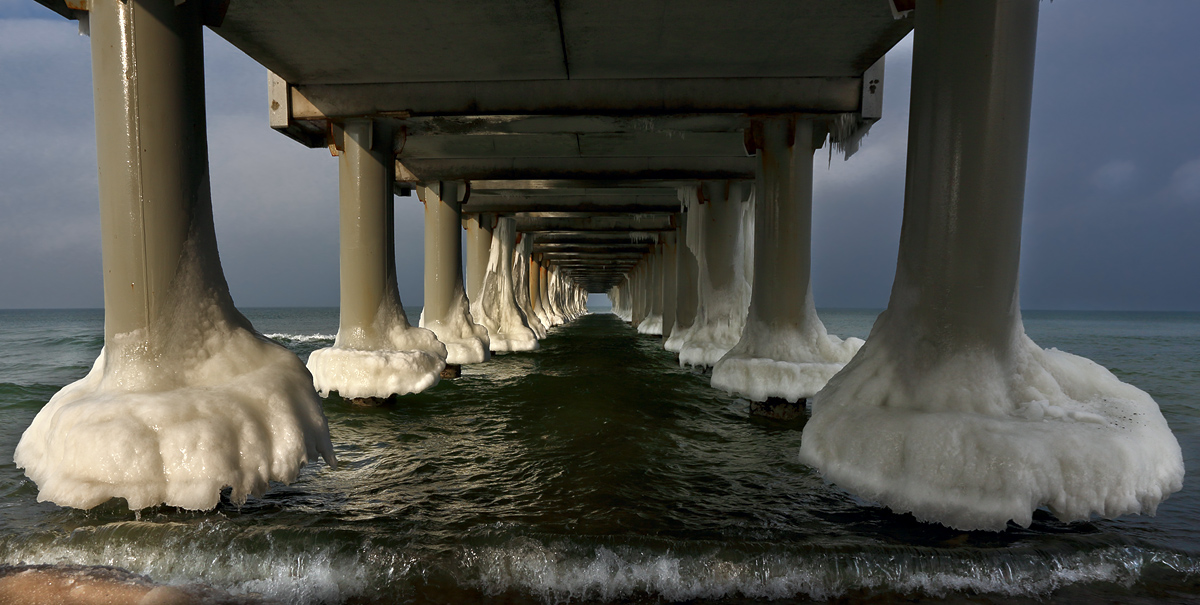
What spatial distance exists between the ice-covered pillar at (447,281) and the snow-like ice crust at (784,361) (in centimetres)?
561

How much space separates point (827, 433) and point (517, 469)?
210 centimetres

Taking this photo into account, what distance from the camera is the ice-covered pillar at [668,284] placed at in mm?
16345

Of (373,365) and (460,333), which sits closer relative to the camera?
(373,365)

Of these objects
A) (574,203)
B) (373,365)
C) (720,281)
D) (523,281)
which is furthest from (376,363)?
(523,281)

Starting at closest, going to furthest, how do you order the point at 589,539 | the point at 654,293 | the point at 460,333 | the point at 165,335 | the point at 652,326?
the point at 589,539
the point at 165,335
the point at 460,333
the point at 652,326
the point at 654,293

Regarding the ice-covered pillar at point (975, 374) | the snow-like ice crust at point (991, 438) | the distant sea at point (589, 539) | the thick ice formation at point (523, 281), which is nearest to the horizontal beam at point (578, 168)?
the distant sea at point (589, 539)

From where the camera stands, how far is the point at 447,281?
38.1 feet

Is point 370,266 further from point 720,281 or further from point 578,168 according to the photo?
point 720,281

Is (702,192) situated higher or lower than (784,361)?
higher

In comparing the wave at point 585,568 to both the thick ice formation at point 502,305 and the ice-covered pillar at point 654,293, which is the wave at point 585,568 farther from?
the ice-covered pillar at point 654,293

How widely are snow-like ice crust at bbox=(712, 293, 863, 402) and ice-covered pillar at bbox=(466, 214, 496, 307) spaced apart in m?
9.75

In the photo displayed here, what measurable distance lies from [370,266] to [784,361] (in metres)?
5.01

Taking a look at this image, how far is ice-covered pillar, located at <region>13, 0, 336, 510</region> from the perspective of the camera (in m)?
3.18

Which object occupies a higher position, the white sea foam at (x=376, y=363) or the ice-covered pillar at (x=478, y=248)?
the ice-covered pillar at (x=478, y=248)
